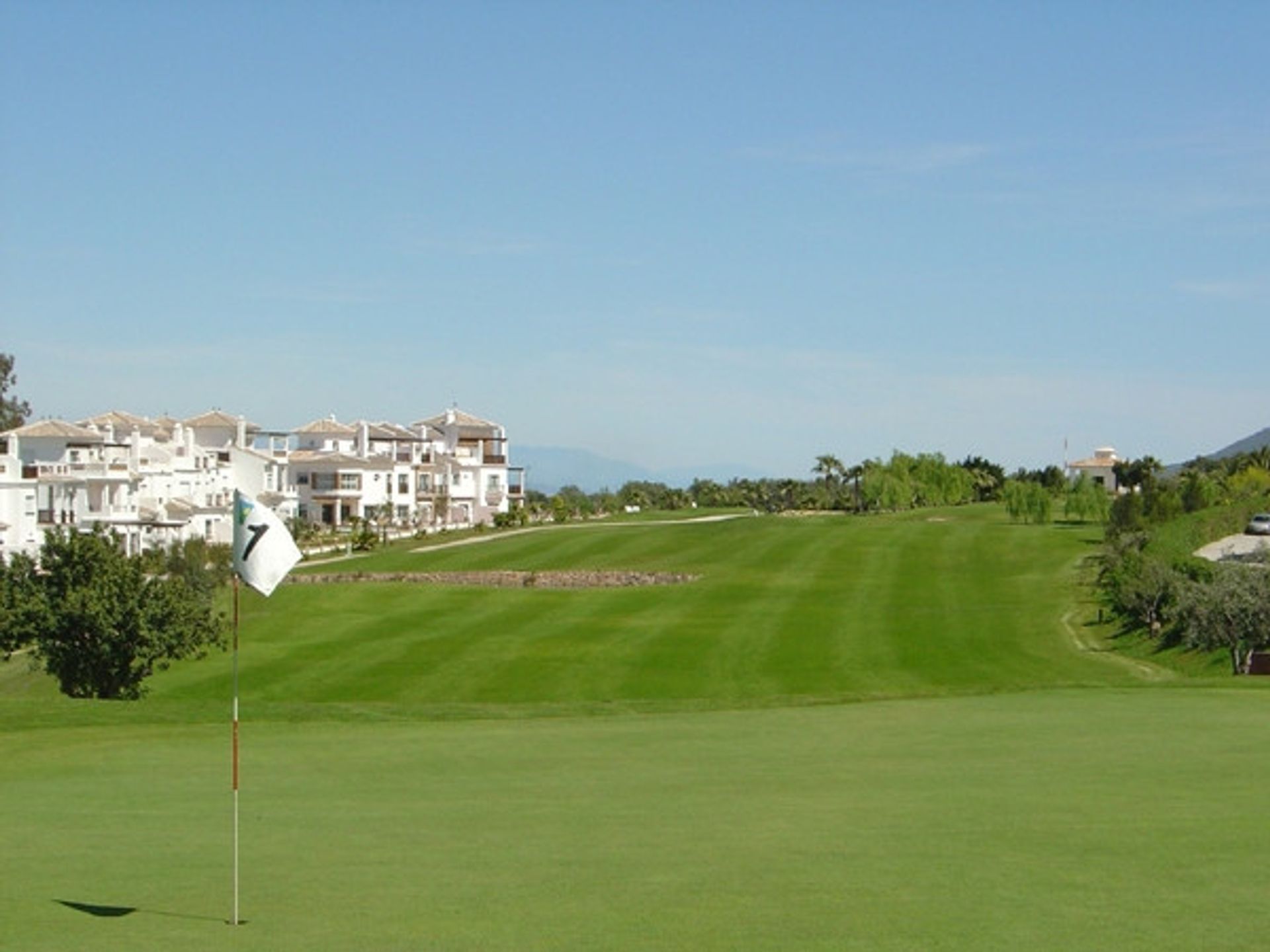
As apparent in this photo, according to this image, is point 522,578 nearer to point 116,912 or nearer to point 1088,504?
point 1088,504

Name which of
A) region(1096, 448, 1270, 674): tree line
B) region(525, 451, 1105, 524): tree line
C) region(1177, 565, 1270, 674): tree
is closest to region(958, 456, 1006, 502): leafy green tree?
region(525, 451, 1105, 524): tree line

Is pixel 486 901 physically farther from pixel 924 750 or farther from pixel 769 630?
pixel 769 630

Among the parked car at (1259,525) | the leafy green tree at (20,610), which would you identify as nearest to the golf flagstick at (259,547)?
the leafy green tree at (20,610)

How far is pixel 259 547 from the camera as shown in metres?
11.8

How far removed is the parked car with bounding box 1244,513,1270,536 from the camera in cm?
6366

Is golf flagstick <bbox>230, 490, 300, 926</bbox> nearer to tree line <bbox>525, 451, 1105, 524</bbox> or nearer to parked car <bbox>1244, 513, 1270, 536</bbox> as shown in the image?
parked car <bbox>1244, 513, 1270, 536</bbox>

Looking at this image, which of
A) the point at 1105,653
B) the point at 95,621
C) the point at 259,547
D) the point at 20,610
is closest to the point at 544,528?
the point at 1105,653

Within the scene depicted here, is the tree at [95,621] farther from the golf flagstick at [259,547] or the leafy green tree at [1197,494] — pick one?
the leafy green tree at [1197,494]

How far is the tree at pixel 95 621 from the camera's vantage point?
3553 cm

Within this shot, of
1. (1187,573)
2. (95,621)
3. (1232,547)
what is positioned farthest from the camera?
(1232,547)

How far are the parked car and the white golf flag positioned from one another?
57750mm

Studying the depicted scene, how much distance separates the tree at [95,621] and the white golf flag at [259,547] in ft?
80.8

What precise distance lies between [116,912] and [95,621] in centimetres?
2590

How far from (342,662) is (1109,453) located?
12613 centimetres
